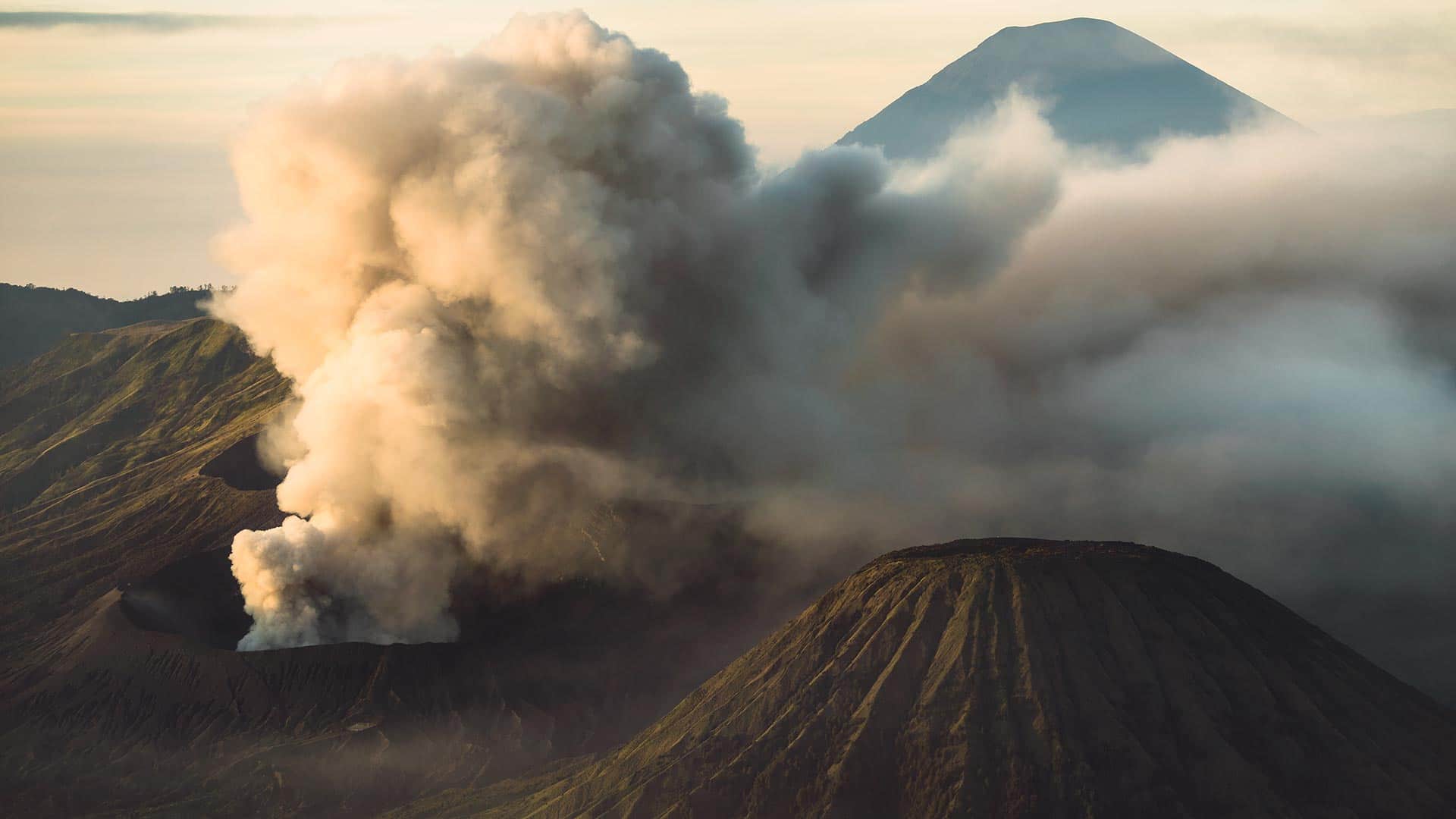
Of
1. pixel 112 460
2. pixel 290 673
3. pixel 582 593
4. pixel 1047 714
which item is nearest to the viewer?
pixel 1047 714

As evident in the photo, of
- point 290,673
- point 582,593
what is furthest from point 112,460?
point 290,673

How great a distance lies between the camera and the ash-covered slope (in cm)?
4972

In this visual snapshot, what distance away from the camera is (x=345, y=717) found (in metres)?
73.6

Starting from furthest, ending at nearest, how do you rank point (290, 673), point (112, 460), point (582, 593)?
point (112, 460) → point (582, 593) → point (290, 673)

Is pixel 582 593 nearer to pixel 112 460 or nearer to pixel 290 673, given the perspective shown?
pixel 290 673

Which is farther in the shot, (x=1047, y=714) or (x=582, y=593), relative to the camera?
(x=582, y=593)

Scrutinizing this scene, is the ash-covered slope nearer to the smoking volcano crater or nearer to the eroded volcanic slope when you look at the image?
the eroded volcanic slope

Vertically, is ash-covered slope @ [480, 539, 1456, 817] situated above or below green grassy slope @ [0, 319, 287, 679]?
below

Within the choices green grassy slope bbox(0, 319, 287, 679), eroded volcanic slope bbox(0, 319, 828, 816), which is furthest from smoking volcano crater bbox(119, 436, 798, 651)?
green grassy slope bbox(0, 319, 287, 679)

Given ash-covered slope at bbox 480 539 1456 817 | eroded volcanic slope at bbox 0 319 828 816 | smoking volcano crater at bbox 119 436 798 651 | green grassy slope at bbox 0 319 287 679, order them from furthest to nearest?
green grassy slope at bbox 0 319 287 679, smoking volcano crater at bbox 119 436 798 651, eroded volcanic slope at bbox 0 319 828 816, ash-covered slope at bbox 480 539 1456 817

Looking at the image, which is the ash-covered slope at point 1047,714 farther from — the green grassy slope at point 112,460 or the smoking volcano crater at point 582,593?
the green grassy slope at point 112,460

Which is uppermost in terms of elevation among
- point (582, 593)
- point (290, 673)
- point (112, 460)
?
point (112, 460)

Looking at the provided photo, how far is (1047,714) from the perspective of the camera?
50.9 meters

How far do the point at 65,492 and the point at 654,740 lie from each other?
89103 millimetres
